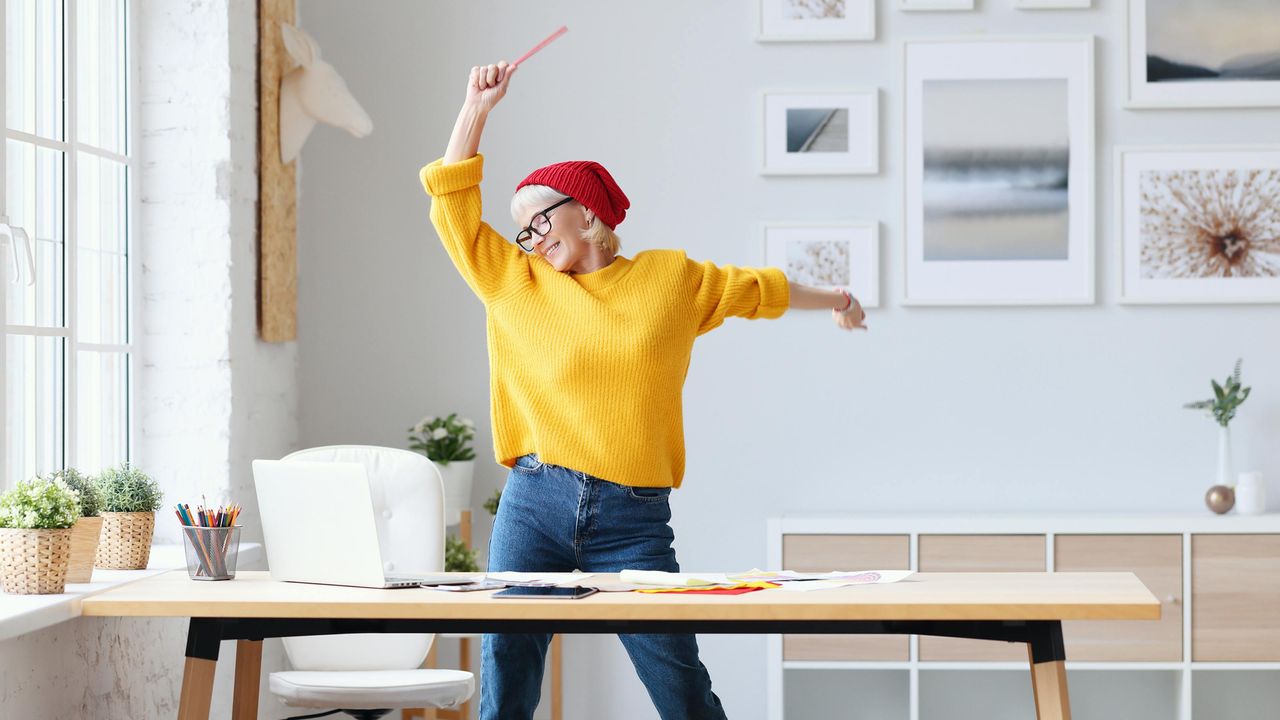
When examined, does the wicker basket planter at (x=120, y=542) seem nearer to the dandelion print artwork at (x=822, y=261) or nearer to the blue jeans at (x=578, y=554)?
the blue jeans at (x=578, y=554)

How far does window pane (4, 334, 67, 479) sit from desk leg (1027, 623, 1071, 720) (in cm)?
205

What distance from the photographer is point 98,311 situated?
308 cm

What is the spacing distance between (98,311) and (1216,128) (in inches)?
126

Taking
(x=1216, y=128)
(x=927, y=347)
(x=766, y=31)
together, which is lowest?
(x=927, y=347)

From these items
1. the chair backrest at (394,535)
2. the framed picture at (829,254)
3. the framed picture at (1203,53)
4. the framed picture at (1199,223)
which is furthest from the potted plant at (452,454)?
the framed picture at (1203,53)

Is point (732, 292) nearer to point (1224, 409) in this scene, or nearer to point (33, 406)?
point (33, 406)

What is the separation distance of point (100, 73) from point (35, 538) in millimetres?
1456

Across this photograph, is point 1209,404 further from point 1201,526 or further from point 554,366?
point 554,366

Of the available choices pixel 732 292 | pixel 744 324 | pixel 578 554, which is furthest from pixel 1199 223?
pixel 578 554

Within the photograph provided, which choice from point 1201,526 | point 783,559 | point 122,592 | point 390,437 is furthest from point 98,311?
point 1201,526

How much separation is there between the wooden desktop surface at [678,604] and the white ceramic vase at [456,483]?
1753 millimetres

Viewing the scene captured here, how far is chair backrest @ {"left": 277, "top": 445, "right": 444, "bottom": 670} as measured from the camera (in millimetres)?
2811

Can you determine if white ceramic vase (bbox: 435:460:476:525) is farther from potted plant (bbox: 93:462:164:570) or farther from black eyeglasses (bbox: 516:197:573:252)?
black eyeglasses (bbox: 516:197:573:252)

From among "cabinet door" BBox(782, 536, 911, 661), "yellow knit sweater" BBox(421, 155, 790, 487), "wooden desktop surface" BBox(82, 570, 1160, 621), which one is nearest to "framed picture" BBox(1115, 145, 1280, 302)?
"cabinet door" BBox(782, 536, 911, 661)
